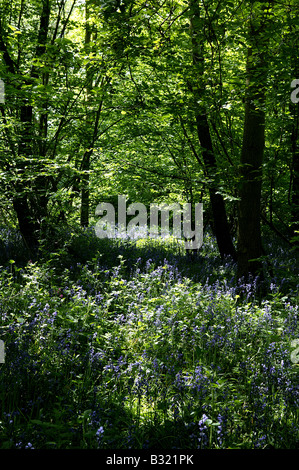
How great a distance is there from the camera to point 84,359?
3492 mm

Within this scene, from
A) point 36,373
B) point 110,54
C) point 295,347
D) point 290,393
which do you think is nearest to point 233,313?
point 295,347

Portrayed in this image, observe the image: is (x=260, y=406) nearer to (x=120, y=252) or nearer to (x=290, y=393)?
(x=290, y=393)

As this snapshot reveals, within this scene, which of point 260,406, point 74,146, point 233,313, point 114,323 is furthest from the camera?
point 74,146

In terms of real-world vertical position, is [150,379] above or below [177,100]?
below

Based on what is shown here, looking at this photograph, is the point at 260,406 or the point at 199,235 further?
the point at 199,235

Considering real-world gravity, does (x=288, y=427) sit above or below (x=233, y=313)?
below

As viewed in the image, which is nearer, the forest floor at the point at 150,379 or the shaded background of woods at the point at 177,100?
the forest floor at the point at 150,379

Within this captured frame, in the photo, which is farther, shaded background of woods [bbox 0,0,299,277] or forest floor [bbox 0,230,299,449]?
shaded background of woods [bbox 0,0,299,277]

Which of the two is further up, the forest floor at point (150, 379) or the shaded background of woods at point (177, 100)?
the shaded background of woods at point (177, 100)

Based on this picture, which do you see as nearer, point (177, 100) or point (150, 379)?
point (150, 379)

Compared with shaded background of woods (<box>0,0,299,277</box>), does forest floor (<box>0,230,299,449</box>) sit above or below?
below

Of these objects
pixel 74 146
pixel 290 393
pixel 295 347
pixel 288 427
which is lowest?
pixel 288 427
